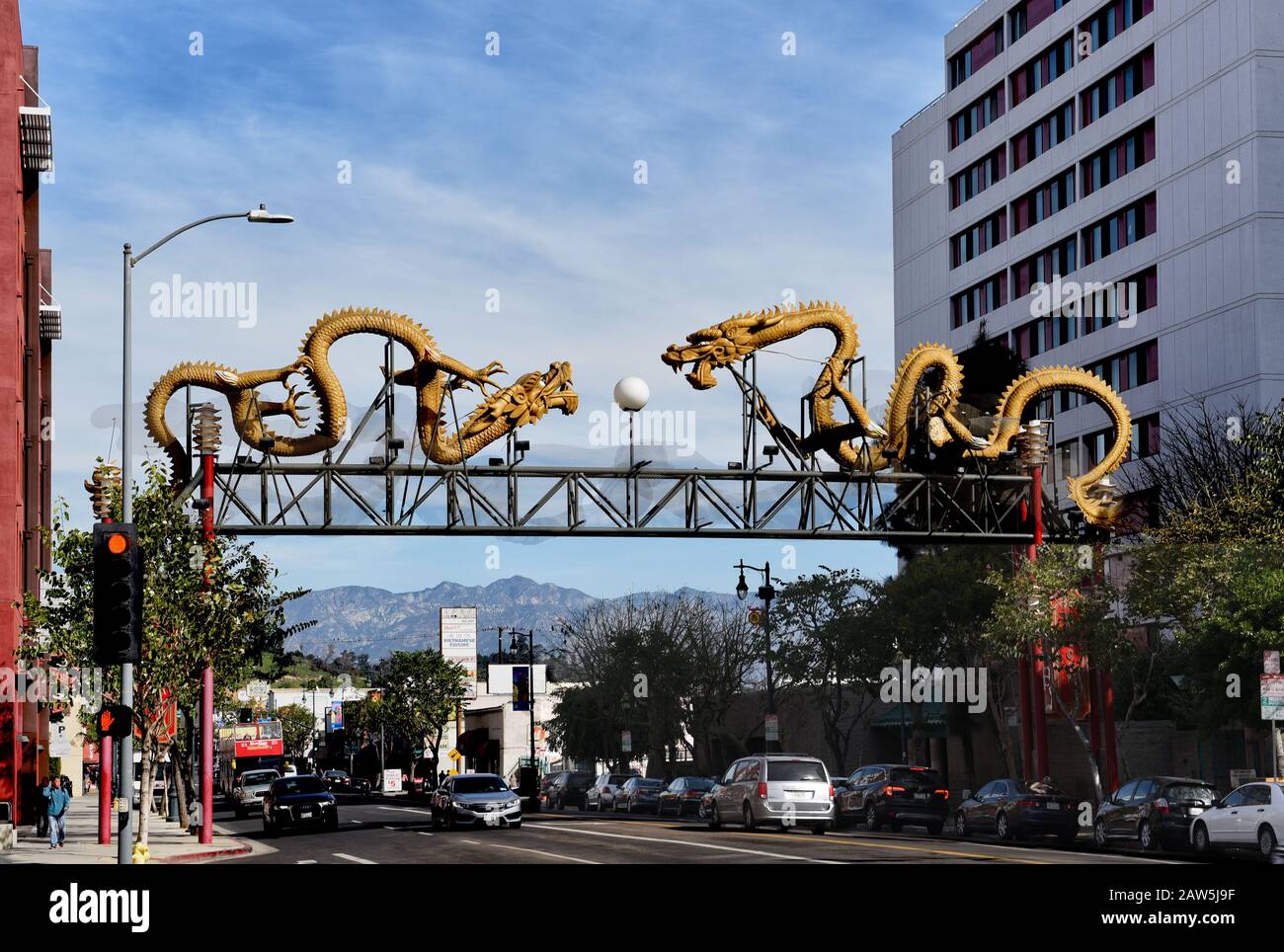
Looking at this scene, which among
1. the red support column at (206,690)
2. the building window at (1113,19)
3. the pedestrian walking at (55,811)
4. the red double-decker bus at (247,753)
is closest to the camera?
the pedestrian walking at (55,811)

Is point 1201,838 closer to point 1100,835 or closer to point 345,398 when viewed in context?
point 1100,835

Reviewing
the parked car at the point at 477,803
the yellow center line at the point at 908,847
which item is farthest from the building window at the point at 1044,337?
the yellow center line at the point at 908,847

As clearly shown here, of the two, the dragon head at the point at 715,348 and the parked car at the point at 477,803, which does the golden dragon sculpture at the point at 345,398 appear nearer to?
the dragon head at the point at 715,348

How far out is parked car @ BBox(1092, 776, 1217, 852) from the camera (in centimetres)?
3189

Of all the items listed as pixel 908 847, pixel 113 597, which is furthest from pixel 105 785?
pixel 908 847

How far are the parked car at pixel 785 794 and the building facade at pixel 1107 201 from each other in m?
27.2

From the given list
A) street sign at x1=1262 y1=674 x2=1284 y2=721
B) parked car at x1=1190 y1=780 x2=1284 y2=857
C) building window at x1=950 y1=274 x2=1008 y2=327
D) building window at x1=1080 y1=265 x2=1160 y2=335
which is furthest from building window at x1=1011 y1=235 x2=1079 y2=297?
street sign at x1=1262 y1=674 x2=1284 y2=721

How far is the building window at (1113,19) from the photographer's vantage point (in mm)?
71812

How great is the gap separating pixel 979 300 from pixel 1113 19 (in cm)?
1690

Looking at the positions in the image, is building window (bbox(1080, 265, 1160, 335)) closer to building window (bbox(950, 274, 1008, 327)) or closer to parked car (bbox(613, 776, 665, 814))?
building window (bbox(950, 274, 1008, 327))

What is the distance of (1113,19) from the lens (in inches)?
2906

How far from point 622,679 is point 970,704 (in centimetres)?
2832
